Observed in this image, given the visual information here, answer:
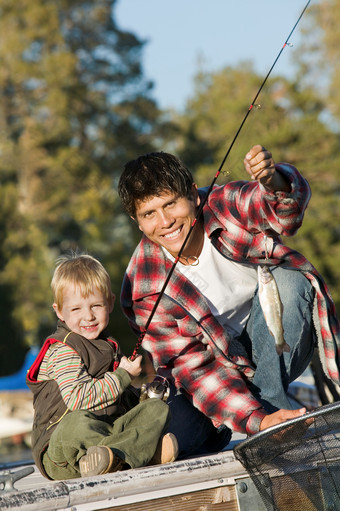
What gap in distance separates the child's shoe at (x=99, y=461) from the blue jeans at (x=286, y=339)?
910mm

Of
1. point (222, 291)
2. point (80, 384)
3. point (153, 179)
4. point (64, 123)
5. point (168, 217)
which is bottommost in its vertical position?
point (80, 384)

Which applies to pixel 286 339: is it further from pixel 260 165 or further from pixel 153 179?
pixel 153 179

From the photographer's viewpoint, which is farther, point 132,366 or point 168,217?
point 168,217

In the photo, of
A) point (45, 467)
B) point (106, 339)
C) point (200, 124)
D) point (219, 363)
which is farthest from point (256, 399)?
point (200, 124)

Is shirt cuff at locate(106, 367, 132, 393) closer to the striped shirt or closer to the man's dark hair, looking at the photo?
the striped shirt

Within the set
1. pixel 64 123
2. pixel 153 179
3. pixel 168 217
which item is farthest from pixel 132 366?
pixel 64 123

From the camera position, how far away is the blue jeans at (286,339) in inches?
126

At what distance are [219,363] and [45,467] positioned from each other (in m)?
0.91

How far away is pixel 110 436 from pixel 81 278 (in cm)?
81

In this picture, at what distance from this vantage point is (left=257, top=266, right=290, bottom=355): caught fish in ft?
10.3

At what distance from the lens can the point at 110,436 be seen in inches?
107

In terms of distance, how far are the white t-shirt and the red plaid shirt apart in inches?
2.6

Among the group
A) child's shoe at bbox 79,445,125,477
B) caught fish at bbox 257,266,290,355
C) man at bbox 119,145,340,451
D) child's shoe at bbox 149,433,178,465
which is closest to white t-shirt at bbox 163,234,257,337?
man at bbox 119,145,340,451

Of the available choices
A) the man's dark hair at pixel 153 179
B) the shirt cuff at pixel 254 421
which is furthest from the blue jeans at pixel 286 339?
the man's dark hair at pixel 153 179
